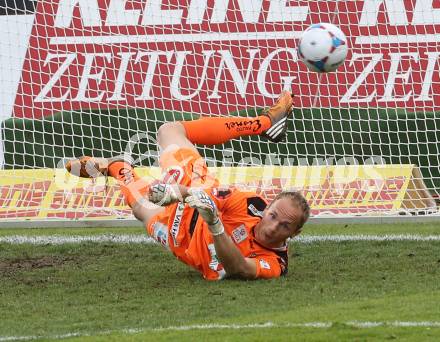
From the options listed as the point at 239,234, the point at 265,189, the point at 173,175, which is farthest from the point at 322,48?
the point at 265,189

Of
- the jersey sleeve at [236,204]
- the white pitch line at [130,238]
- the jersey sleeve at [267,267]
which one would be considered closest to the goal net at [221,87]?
the white pitch line at [130,238]

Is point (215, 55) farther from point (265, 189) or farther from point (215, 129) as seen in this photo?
point (215, 129)

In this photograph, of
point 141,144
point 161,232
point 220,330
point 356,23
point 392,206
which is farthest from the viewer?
point 141,144

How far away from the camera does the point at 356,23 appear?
13.6 metres

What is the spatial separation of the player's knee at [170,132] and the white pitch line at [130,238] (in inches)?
65.3

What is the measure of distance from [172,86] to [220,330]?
329 inches

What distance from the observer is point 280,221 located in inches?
305

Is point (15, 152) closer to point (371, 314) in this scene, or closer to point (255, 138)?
point (255, 138)

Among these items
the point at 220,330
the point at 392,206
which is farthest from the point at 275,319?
the point at 392,206

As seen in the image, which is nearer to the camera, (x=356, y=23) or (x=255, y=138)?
(x=356, y=23)

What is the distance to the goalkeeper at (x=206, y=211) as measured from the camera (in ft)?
24.9

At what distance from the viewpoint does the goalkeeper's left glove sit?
732 centimetres

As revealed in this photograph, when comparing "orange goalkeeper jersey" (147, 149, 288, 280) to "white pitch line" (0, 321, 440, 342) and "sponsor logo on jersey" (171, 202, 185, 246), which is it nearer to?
"sponsor logo on jersey" (171, 202, 185, 246)

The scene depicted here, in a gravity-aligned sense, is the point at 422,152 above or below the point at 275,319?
below
